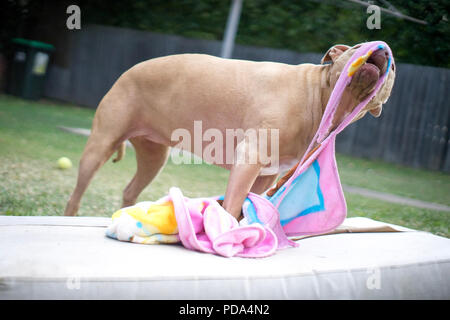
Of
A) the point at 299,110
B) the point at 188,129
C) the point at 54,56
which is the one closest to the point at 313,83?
the point at 299,110

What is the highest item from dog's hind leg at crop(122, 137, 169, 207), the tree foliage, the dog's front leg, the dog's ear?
the tree foliage

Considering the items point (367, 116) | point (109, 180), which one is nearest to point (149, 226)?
point (109, 180)

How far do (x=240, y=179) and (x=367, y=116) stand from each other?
28.0 feet

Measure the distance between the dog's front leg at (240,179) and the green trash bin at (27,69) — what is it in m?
12.7

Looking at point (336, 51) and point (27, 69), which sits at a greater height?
point (336, 51)

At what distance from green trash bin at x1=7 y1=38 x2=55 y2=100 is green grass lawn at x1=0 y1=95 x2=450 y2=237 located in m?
4.11

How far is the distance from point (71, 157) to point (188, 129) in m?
4.05

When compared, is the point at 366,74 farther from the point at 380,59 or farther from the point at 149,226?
the point at 149,226

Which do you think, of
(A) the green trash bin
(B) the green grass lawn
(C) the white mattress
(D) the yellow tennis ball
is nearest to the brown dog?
(C) the white mattress

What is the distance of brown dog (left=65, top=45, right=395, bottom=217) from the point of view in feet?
8.76

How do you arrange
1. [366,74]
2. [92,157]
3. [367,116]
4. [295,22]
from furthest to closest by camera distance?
1. [295,22]
2. [367,116]
3. [92,157]
4. [366,74]

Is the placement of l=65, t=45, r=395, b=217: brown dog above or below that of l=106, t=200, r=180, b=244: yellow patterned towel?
above

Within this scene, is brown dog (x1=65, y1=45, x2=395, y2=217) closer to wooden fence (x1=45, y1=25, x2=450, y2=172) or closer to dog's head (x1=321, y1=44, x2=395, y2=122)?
dog's head (x1=321, y1=44, x2=395, y2=122)

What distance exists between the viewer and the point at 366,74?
2514 mm
